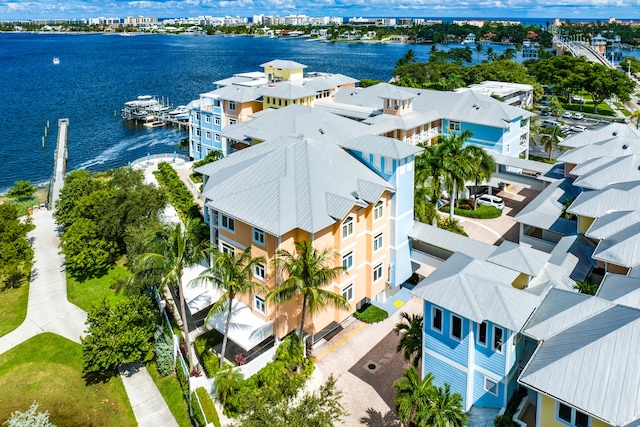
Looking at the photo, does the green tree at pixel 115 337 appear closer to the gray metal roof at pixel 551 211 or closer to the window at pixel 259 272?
the window at pixel 259 272

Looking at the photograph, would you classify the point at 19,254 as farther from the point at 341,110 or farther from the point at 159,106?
the point at 159,106

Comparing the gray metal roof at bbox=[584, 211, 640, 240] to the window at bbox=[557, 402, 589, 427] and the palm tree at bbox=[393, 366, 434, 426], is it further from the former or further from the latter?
the palm tree at bbox=[393, 366, 434, 426]

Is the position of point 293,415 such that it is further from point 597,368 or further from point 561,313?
point 561,313

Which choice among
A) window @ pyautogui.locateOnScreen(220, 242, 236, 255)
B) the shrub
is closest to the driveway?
the shrub

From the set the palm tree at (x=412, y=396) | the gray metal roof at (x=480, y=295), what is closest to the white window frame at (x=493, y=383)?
the palm tree at (x=412, y=396)

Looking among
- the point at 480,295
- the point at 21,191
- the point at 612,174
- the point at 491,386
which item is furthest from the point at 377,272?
the point at 21,191

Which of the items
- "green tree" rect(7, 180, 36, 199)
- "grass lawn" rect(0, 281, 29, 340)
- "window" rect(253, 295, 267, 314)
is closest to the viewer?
"window" rect(253, 295, 267, 314)
